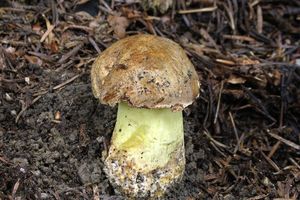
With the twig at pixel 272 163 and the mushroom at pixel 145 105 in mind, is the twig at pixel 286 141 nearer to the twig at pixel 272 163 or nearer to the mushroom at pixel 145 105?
the twig at pixel 272 163

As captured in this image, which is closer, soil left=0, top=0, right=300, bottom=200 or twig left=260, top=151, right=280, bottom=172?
soil left=0, top=0, right=300, bottom=200

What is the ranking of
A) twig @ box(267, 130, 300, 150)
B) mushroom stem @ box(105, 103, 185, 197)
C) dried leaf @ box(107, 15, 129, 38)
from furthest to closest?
dried leaf @ box(107, 15, 129, 38), twig @ box(267, 130, 300, 150), mushroom stem @ box(105, 103, 185, 197)

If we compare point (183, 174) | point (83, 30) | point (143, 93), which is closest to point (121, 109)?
point (143, 93)

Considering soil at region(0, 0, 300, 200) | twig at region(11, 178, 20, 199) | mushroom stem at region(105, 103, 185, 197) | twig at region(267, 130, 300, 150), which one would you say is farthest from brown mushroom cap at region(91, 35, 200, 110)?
twig at region(267, 130, 300, 150)

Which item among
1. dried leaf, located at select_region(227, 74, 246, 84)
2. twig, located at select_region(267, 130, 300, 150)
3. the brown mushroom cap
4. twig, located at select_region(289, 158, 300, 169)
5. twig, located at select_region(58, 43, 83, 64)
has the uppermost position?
the brown mushroom cap

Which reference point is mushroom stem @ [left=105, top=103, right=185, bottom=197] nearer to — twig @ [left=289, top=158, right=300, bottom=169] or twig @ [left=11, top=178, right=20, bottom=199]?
twig @ [left=11, top=178, right=20, bottom=199]

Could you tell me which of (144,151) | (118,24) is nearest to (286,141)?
(144,151)
